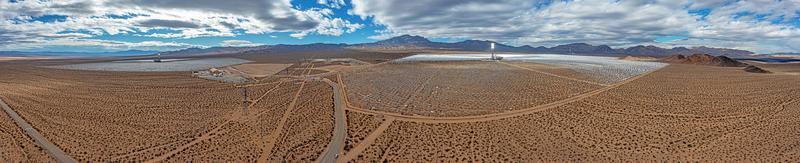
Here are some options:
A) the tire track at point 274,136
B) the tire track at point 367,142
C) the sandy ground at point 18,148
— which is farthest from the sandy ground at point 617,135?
the sandy ground at point 18,148

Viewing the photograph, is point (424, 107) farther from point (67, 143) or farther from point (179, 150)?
point (67, 143)

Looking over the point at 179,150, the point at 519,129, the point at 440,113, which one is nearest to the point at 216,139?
the point at 179,150

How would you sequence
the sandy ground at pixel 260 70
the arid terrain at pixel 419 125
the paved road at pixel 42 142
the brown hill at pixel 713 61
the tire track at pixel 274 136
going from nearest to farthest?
the paved road at pixel 42 142, the tire track at pixel 274 136, the arid terrain at pixel 419 125, the sandy ground at pixel 260 70, the brown hill at pixel 713 61

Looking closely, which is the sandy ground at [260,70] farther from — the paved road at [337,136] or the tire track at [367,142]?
the tire track at [367,142]

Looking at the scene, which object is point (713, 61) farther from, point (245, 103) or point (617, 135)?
point (245, 103)

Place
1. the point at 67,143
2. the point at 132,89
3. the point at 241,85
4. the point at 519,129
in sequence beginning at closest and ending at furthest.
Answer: the point at 67,143, the point at 519,129, the point at 132,89, the point at 241,85

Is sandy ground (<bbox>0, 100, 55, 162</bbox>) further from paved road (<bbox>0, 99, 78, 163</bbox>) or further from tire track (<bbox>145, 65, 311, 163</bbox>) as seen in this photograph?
tire track (<bbox>145, 65, 311, 163</bbox>)

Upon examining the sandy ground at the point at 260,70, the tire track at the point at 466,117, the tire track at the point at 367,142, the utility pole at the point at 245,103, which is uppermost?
the sandy ground at the point at 260,70

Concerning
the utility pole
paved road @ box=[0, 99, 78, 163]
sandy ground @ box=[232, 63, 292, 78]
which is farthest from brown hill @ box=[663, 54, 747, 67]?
paved road @ box=[0, 99, 78, 163]

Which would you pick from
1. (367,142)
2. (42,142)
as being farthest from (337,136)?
(42,142)
